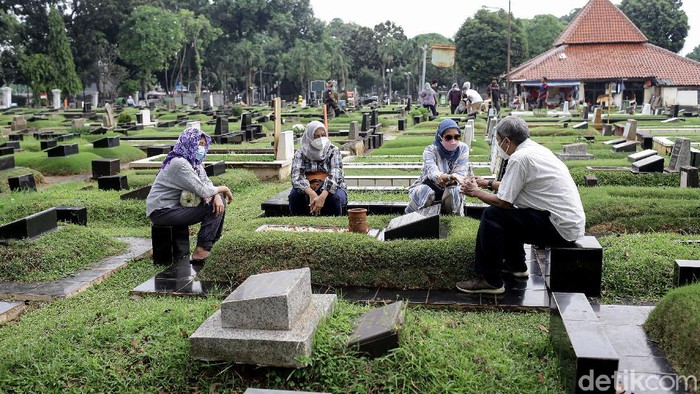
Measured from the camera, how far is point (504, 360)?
3797 mm

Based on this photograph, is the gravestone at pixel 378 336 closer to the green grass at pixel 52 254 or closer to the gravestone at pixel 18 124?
the green grass at pixel 52 254

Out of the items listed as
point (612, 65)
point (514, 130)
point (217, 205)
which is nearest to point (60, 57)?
point (612, 65)

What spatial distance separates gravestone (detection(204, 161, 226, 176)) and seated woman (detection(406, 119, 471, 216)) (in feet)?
18.2

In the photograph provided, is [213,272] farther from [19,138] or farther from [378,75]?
[378,75]

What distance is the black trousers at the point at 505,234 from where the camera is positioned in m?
4.98

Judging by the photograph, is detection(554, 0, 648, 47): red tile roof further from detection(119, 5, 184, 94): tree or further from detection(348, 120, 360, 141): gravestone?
detection(348, 120, 360, 141): gravestone

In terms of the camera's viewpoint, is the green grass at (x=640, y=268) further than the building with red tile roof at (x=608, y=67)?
No

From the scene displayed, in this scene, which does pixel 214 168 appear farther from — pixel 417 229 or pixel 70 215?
pixel 417 229

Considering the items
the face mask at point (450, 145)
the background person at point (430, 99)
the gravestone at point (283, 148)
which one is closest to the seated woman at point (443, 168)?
the face mask at point (450, 145)

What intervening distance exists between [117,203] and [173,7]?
60.1 metres

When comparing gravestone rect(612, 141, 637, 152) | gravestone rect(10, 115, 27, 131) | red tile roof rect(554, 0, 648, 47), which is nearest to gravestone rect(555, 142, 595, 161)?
gravestone rect(612, 141, 637, 152)

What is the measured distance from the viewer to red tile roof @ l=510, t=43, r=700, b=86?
44781 millimetres

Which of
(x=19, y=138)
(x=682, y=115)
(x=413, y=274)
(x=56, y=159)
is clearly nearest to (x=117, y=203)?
(x=413, y=274)

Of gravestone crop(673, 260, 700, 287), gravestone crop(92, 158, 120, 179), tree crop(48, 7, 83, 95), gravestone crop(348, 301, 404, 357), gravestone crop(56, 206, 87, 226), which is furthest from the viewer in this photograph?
tree crop(48, 7, 83, 95)
